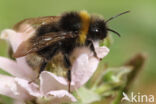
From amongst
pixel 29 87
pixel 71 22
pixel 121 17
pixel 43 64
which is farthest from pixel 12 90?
pixel 121 17

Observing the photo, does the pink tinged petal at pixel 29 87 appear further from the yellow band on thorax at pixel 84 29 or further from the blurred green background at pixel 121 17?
the blurred green background at pixel 121 17

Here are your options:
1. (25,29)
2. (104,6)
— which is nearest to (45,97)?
(25,29)

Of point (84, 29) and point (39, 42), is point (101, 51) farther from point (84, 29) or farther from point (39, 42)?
point (39, 42)

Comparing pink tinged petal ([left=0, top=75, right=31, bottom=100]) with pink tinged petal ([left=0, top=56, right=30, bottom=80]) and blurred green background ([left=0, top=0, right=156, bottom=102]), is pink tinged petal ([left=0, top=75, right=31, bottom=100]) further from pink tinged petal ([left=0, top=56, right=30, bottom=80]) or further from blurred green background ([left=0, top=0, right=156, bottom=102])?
blurred green background ([left=0, top=0, right=156, bottom=102])

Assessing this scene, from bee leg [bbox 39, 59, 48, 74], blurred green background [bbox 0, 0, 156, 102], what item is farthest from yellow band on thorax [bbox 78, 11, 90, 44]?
blurred green background [bbox 0, 0, 156, 102]

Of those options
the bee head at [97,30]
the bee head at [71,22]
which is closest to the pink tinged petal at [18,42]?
the bee head at [71,22]

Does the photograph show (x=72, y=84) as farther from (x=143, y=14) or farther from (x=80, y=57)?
(x=143, y=14)

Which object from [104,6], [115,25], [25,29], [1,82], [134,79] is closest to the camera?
[1,82]
